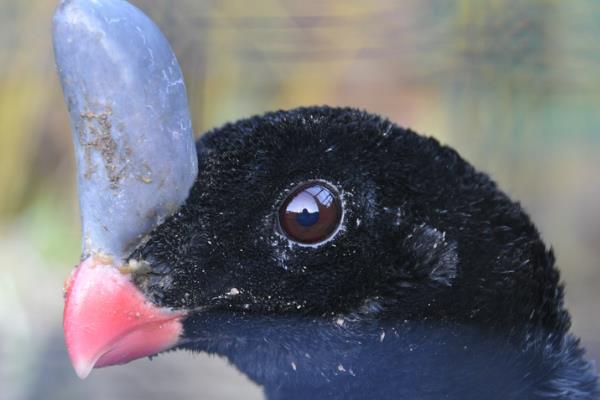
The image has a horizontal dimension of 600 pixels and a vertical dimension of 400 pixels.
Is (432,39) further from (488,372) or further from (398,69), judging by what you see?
(488,372)

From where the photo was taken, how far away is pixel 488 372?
1204 mm

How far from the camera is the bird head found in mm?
1071

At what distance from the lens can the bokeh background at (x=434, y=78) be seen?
1.90 metres

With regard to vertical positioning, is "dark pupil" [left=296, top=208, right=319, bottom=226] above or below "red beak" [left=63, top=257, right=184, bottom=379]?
above

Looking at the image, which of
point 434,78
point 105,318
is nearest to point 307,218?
point 105,318

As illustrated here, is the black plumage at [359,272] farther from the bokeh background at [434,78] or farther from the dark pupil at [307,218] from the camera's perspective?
the bokeh background at [434,78]

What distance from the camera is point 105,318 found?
108 cm

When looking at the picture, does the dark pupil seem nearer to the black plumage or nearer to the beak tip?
the black plumage

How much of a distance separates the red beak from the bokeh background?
995mm

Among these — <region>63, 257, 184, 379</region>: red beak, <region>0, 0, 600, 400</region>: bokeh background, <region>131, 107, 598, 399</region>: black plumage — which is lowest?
<region>63, 257, 184, 379</region>: red beak

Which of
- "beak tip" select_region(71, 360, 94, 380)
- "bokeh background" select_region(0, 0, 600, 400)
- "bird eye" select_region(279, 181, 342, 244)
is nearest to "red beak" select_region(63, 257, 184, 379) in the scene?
"beak tip" select_region(71, 360, 94, 380)

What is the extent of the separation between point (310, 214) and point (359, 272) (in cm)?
10

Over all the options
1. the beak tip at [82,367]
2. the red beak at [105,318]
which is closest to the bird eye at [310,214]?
the red beak at [105,318]

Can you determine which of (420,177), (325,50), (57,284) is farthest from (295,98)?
(57,284)
